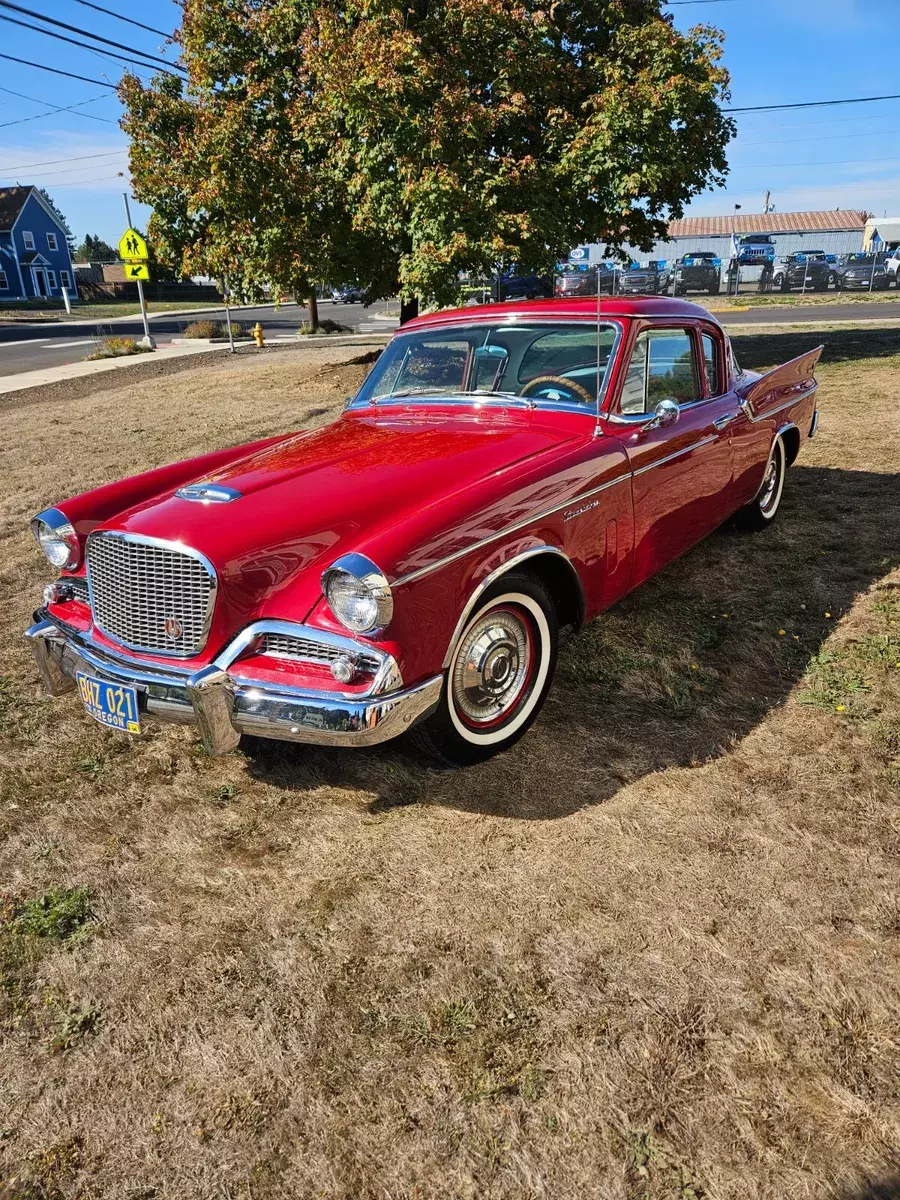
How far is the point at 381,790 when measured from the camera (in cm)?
316

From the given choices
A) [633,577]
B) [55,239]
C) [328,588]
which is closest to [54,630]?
[328,588]

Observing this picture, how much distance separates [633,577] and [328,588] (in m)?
1.79

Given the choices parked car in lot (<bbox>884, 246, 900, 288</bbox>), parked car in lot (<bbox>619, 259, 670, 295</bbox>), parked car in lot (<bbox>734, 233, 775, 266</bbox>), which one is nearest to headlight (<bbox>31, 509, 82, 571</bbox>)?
parked car in lot (<bbox>619, 259, 670, 295</bbox>)

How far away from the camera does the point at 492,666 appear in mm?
3170

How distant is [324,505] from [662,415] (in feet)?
5.79

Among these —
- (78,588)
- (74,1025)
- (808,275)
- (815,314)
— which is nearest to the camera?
(74,1025)

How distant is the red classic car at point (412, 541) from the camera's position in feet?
8.94

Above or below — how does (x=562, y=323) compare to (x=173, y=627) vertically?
above

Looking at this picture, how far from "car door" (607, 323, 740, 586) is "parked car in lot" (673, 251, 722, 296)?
30.0m

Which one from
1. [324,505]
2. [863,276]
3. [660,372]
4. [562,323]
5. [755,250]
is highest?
[755,250]

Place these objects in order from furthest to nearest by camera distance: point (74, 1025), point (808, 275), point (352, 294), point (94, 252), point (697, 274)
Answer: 1. point (94, 252)
2. point (352, 294)
3. point (808, 275)
4. point (697, 274)
5. point (74, 1025)

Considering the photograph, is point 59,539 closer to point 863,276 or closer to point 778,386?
point 778,386

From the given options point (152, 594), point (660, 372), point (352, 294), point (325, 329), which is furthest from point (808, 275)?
point (152, 594)

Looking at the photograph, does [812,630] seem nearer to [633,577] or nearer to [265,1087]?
[633,577]
